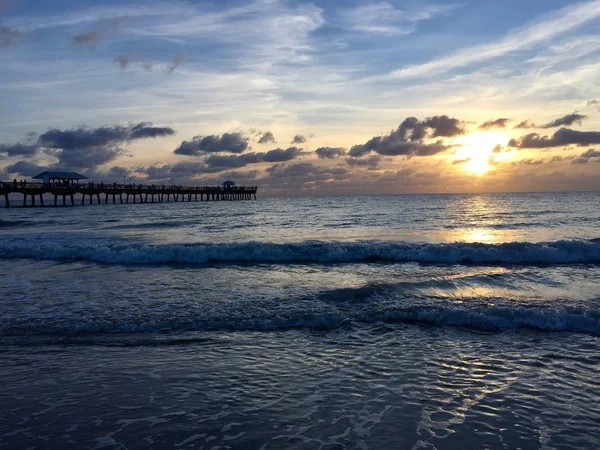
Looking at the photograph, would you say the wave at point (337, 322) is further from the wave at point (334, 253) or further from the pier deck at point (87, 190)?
the pier deck at point (87, 190)

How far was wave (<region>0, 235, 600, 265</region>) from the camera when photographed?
759 inches

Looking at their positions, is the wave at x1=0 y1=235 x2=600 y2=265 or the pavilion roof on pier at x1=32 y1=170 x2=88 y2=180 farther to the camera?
the pavilion roof on pier at x1=32 y1=170 x2=88 y2=180

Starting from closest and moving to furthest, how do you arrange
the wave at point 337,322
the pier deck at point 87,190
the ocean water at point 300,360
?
the ocean water at point 300,360
the wave at point 337,322
the pier deck at point 87,190

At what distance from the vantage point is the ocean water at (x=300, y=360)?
4996mm

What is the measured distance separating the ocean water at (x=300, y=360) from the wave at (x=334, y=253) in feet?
11.8

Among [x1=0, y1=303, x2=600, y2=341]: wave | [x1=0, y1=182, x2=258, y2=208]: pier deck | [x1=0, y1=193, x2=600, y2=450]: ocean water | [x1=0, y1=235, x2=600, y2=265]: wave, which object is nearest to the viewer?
[x1=0, y1=193, x2=600, y2=450]: ocean water

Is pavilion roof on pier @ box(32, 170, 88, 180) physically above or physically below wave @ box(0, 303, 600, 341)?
above

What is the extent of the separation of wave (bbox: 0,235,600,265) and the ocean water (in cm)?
359

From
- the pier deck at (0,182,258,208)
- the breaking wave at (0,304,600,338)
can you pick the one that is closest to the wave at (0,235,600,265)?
the breaking wave at (0,304,600,338)

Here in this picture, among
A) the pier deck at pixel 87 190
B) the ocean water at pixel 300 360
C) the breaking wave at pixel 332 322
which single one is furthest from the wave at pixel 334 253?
the pier deck at pixel 87 190

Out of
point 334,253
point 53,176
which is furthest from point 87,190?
point 334,253

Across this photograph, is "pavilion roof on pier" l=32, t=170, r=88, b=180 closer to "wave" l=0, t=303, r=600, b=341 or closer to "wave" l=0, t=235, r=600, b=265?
"wave" l=0, t=235, r=600, b=265

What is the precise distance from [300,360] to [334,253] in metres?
12.9

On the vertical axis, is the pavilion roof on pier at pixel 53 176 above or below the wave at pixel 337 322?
above
